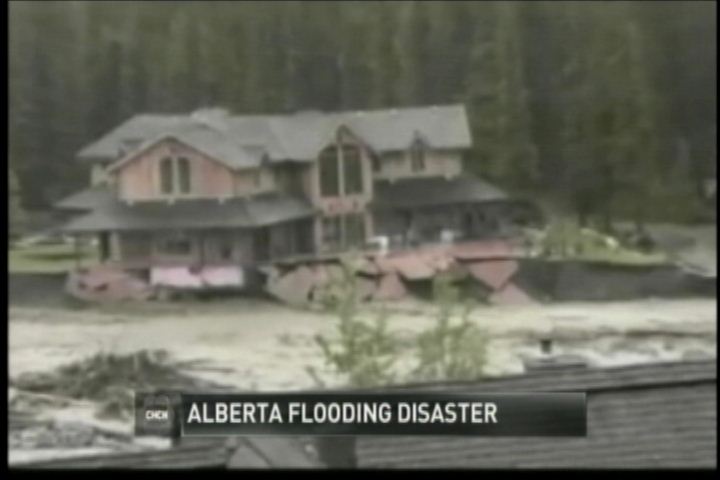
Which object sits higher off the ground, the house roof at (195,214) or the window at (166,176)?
the window at (166,176)

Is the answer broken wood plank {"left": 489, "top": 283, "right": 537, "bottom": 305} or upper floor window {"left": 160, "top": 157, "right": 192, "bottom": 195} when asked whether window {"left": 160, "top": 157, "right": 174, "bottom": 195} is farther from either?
broken wood plank {"left": 489, "top": 283, "right": 537, "bottom": 305}

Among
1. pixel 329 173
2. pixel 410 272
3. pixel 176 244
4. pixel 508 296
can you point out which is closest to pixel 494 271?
pixel 508 296

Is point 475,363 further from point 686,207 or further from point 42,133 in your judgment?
point 42,133

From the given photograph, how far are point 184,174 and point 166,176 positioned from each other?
3 cm

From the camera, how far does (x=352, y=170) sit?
229 centimetres

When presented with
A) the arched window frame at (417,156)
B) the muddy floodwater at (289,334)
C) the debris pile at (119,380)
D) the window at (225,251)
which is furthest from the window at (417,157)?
the debris pile at (119,380)

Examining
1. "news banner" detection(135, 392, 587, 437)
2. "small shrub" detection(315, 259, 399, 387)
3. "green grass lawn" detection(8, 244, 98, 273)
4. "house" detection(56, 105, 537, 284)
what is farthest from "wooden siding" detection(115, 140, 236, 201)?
"news banner" detection(135, 392, 587, 437)

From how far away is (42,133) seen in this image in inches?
89.2

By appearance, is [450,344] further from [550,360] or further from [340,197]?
[340,197]

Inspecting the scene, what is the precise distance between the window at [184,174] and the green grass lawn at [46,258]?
20 centimetres

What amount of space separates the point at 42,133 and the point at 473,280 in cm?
84

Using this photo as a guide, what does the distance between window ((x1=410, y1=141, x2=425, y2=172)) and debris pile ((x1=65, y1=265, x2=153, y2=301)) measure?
551 mm

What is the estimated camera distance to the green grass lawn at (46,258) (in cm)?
227

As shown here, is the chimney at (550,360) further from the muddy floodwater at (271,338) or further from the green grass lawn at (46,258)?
the green grass lawn at (46,258)
